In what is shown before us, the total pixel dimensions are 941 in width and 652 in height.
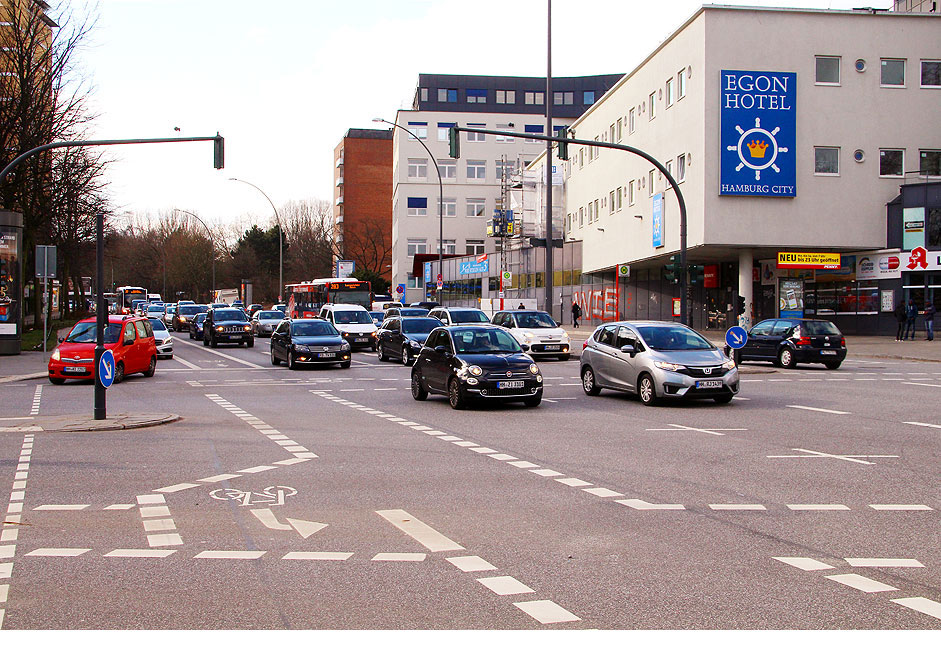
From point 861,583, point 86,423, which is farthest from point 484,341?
point 861,583

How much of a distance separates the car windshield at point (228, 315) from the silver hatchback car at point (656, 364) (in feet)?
96.2

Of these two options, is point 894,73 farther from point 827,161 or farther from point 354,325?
point 354,325

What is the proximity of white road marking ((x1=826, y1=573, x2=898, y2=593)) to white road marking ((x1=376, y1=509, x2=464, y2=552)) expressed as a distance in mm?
2442

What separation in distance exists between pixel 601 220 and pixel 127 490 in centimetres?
5392

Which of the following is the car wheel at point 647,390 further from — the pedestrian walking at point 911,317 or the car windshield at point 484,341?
the pedestrian walking at point 911,317

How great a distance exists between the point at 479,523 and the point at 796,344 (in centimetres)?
2235

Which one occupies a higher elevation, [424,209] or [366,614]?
[424,209]

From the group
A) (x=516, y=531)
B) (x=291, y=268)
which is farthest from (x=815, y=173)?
(x=291, y=268)

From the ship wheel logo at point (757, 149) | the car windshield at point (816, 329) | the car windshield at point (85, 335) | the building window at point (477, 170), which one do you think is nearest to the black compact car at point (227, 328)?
the car windshield at point (85, 335)

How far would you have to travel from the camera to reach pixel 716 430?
45.3 ft

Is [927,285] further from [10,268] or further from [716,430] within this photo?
[10,268]

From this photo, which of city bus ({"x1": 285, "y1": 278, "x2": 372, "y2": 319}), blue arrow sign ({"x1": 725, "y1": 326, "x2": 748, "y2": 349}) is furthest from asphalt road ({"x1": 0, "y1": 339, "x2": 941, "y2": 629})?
city bus ({"x1": 285, "y1": 278, "x2": 372, "y2": 319})

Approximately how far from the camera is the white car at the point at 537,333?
3288 centimetres

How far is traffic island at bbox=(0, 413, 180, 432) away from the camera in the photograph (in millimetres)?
14031
